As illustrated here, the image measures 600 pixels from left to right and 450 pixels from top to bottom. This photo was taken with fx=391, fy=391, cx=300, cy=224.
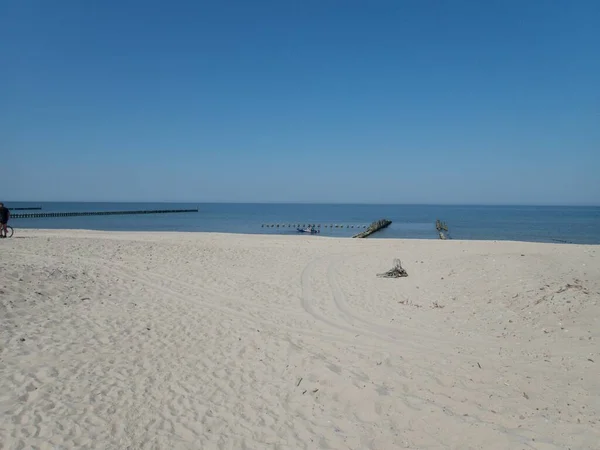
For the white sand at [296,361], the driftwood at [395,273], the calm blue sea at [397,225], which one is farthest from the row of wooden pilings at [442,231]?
the white sand at [296,361]

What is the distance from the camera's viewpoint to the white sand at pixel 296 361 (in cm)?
443

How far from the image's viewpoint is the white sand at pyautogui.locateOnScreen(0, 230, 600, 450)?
14.5 ft

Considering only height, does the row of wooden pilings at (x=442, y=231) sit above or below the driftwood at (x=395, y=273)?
below

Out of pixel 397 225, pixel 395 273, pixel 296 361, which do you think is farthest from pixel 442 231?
pixel 296 361

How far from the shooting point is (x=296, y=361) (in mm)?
6426

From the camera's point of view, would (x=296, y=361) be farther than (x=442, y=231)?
No

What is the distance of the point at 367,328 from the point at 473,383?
9.24ft

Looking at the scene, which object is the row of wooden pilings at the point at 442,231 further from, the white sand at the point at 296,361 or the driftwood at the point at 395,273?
the white sand at the point at 296,361

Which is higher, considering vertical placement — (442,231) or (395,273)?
(395,273)

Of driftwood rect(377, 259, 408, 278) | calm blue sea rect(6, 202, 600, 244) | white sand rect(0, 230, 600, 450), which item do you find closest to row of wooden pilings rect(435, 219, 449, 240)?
calm blue sea rect(6, 202, 600, 244)

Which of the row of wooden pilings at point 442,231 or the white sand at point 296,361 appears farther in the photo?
the row of wooden pilings at point 442,231

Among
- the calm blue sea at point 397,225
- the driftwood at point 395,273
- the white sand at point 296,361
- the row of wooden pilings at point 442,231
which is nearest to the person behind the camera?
the white sand at point 296,361

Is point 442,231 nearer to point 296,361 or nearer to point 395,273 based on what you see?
point 395,273

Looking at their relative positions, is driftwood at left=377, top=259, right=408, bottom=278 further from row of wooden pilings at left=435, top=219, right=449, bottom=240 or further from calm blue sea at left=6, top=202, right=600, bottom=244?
calm blue sea at left=6, top=202, right=600, bottom=244
